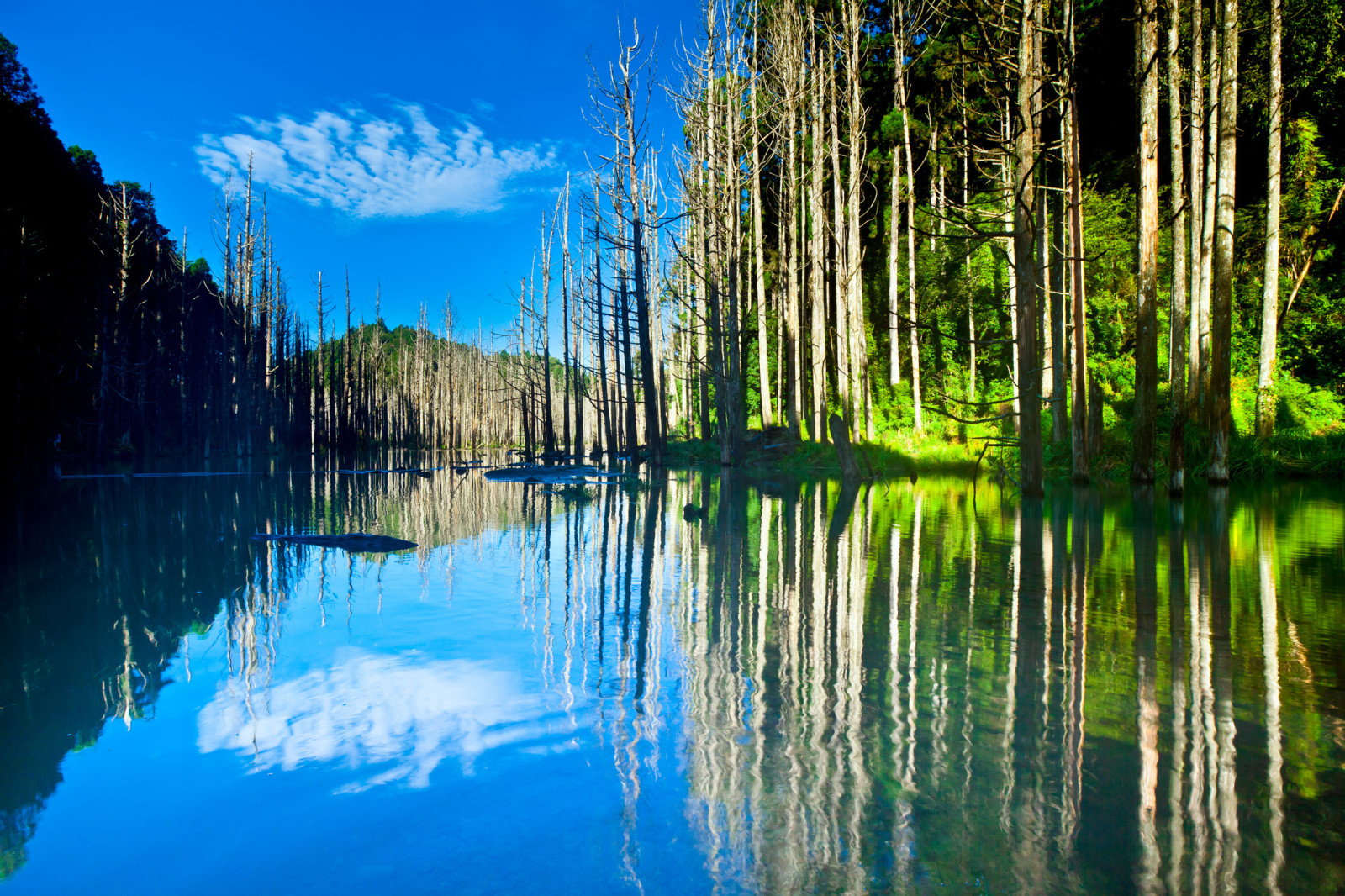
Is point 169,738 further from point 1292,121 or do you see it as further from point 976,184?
point 976,184

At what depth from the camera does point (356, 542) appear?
722 centimetres

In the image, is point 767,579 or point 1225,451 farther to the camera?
point 1225,451

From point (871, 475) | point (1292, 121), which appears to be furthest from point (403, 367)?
point (1292, 121)

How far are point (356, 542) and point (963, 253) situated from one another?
21849mm

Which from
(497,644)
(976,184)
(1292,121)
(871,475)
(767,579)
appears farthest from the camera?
(976,184)

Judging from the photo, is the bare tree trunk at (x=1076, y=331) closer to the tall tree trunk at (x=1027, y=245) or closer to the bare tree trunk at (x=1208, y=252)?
the tall tree trunk at (x=1027, y=245)

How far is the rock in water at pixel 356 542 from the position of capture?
6969mm

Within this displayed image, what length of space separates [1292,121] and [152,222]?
153 ft

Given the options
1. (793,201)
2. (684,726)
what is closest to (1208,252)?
(793,201)

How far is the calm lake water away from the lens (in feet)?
5.53

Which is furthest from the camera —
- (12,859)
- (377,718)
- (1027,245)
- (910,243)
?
(910,243)

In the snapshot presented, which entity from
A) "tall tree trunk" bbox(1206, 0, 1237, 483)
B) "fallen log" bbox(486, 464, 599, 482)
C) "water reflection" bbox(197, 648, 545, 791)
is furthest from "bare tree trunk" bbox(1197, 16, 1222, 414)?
"fallen log" bbox(486, 464, 599, 482)

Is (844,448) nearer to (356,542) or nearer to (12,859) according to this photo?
(356,542)

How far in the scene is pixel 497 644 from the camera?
11.7ft
